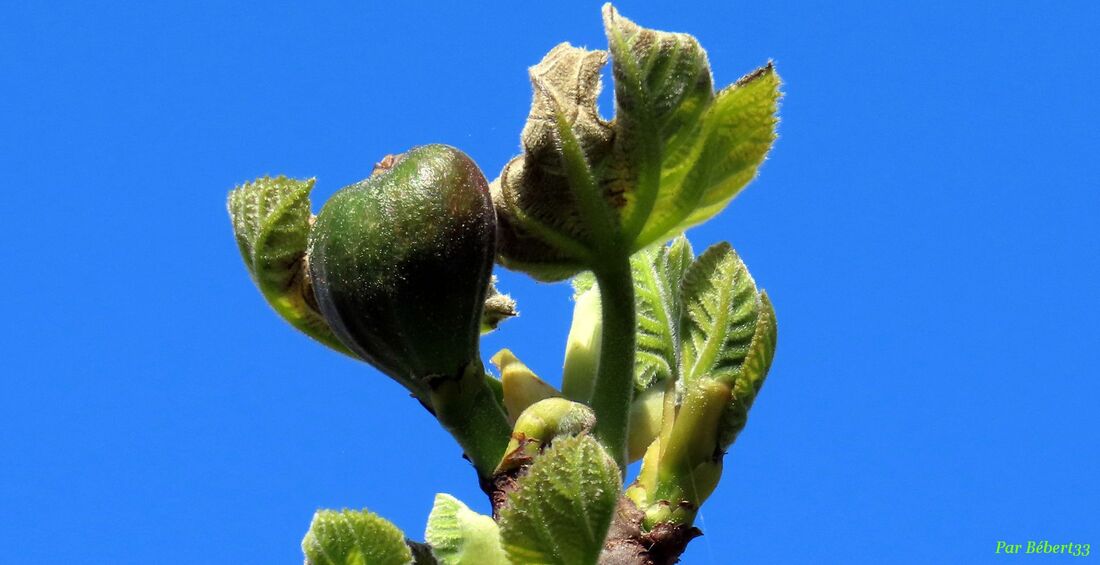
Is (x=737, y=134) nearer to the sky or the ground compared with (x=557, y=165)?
nearer to the sky

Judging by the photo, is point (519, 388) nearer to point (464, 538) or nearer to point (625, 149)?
point (464, 538)

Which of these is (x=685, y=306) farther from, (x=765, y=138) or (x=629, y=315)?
(x=765, y=138)

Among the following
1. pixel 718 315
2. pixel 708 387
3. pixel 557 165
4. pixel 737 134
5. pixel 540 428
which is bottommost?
pixel 540 428

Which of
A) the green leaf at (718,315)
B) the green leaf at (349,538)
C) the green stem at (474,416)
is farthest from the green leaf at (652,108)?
the green leaf at (349,538)

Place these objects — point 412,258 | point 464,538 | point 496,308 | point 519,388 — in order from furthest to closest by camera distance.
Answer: point 496,308 → point 519,388 → point 464,538 → point 412,258

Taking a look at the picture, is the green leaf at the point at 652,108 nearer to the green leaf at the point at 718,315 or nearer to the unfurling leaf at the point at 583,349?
the green leaf at the point at 718,315

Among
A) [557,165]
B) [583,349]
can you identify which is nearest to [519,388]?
[583,349]

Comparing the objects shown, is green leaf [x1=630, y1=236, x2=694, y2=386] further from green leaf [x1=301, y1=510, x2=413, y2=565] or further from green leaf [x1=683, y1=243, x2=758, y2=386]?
green leaf [x1=301, y1=510, x2=413, y2=565]
